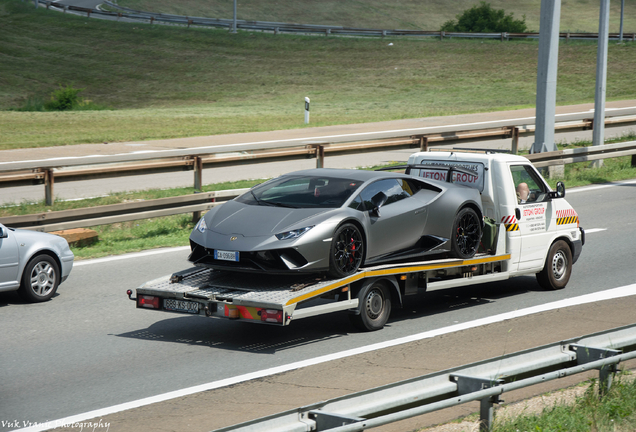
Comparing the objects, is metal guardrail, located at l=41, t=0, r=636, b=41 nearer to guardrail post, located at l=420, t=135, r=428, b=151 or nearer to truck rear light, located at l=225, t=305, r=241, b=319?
guardrail post, located at l=420, t=135, r=428, b=151

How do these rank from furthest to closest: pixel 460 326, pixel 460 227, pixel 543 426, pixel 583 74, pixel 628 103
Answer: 1. pixel 583 74
2. pixel 628 103
3. pixel 460 227
4. pixel 460 326
5. pixel 543 426

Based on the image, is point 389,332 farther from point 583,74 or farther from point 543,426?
point 583,74

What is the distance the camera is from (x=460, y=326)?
9203 mm

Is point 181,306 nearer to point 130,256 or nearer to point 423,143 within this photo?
point 130,256

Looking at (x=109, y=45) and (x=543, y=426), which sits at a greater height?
(x=109, y=45)

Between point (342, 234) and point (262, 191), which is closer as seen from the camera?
point (342, 234)

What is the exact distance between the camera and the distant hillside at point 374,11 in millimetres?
83375

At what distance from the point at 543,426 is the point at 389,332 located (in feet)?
11.3

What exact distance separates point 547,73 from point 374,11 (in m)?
73.0

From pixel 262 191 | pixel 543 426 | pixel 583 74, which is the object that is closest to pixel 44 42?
pixel 583 74

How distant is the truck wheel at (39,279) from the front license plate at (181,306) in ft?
8.33

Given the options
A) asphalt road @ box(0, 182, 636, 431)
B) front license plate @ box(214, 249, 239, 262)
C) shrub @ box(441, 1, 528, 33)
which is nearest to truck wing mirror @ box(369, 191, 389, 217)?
asphalt road @ box(0, 182, 636, 431)

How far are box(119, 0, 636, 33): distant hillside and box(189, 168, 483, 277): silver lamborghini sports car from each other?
74726mm

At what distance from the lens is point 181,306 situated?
8.25m
